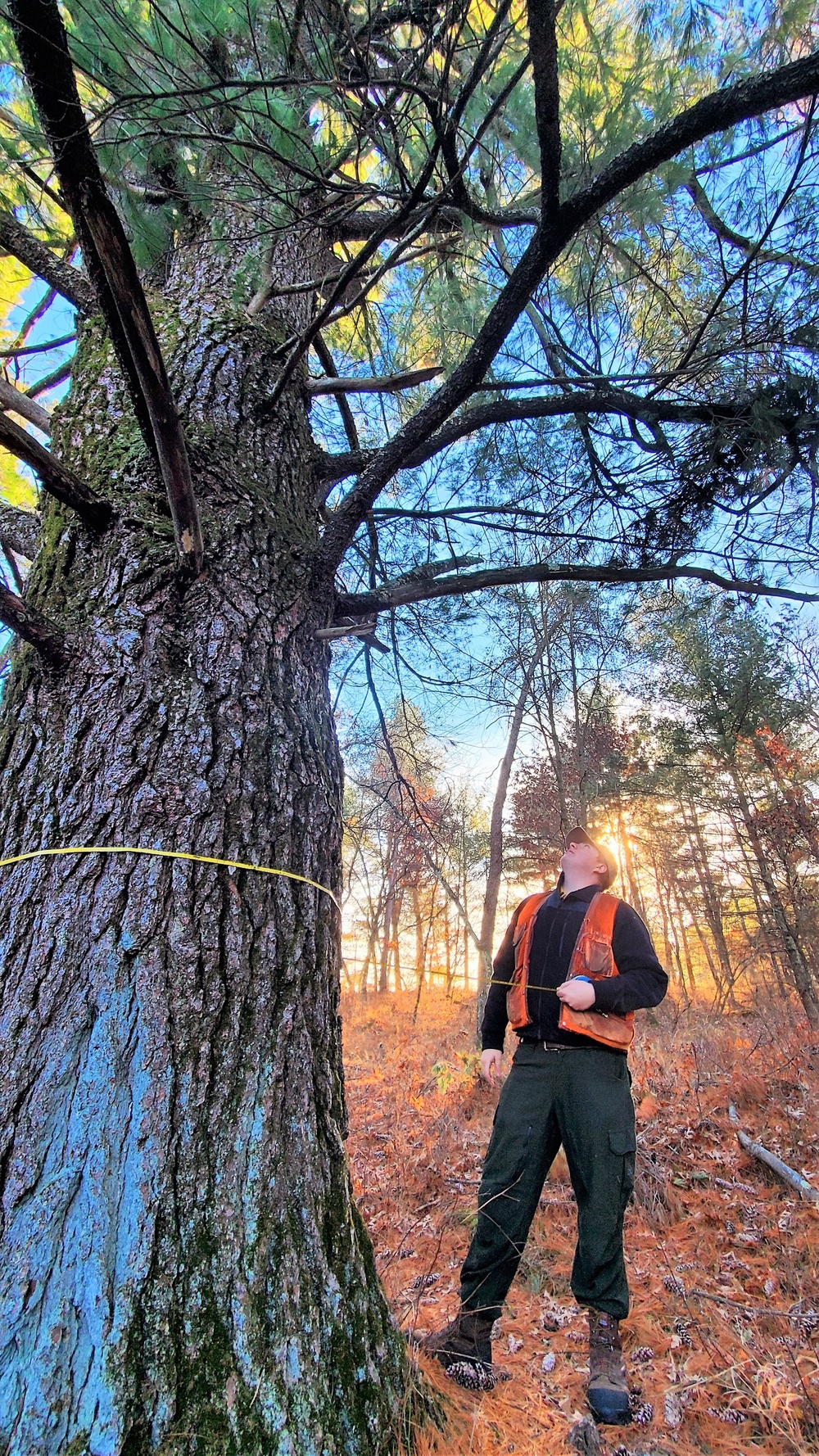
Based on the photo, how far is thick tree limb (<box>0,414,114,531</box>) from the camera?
1361 mm

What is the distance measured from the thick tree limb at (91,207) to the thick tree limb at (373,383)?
100 centimetres

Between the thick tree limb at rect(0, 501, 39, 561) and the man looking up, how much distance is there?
87.6 inches

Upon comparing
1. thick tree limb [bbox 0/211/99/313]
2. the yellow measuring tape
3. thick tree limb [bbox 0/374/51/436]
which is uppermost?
thick tree limb [bbox 0/211/99/313]

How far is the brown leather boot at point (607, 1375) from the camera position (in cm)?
164

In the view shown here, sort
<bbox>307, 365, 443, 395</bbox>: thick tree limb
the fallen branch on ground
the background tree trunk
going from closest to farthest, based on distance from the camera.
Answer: <bbox>307, 365, 443, 395</bbox>: thick tree limb < the fallen branch on ground < the background tree trunk

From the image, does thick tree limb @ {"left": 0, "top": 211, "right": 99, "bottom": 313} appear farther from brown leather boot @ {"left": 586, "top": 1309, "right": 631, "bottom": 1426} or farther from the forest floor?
brown leather boot @ {"left": 586, "top": 1309, "right": 631, "bottom": 1426}

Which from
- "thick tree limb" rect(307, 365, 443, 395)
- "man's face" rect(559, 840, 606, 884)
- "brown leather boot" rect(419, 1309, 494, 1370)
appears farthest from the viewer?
"man's face" rect(559, 840, 606, 884)

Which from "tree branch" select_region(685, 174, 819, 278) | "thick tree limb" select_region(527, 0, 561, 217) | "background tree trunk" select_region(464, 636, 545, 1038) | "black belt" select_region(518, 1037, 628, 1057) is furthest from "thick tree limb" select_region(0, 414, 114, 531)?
"background tree trunk" select_region(464, 636, 545, 1038)

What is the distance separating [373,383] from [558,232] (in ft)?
3.01

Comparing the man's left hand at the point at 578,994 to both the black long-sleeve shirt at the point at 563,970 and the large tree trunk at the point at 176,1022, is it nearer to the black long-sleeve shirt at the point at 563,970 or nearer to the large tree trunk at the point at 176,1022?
the black long-sleeve shirt at the point at 563,970

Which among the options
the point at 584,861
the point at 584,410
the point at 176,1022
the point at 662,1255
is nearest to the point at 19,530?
the point at 176,1022

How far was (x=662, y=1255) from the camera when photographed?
9.20ft

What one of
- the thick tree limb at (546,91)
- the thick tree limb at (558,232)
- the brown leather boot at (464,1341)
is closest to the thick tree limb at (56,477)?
the thick tree limb at (558,232)

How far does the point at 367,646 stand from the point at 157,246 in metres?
1.82
